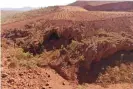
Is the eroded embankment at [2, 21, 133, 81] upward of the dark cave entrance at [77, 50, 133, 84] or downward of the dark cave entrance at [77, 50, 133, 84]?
upward

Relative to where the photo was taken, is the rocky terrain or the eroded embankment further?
the eroded embankment

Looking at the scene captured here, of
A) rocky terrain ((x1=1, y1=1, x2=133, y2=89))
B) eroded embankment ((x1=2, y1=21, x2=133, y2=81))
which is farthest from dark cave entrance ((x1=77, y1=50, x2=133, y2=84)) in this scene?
eroded embankment ((x1=2, y1=21, x2=133, y2=81))

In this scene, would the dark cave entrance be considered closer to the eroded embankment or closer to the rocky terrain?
the rocky terrain

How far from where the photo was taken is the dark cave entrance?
34.4ft

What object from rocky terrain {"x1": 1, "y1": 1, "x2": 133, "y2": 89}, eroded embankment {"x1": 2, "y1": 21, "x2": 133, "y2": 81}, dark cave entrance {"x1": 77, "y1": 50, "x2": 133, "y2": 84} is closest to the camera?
rocky terrain {"x1": 1, "y1": 1, "x2": 133, "y2": 89}

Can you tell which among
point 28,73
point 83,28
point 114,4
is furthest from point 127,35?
point 114,4

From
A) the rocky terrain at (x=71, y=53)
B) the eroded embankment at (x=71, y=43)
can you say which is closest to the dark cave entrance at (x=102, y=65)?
the rocky terrain at (x=71, y=53)

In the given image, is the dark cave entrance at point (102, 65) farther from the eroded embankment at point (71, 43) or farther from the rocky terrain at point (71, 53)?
the eroded embankment at point (71, 43)

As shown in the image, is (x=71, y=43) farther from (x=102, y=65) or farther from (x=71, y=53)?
(x=102, y=65)

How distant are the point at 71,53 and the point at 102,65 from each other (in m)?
1.25

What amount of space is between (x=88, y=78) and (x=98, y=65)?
74cm

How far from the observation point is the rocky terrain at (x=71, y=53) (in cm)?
940

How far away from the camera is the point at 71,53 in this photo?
35.8ft

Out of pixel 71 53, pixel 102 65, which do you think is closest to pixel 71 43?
pixel 71 53
